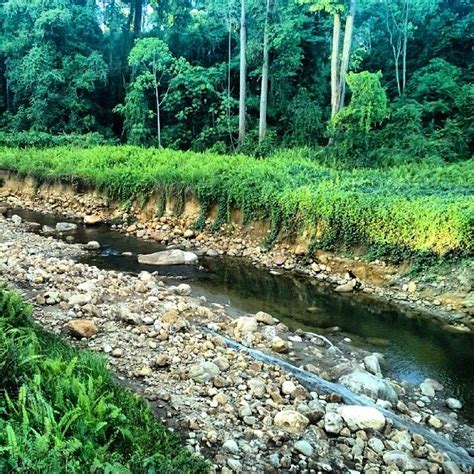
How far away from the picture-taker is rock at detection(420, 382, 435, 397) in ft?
17.0

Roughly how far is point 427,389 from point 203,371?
102 inches

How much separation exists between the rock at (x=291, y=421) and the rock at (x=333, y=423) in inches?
7.2

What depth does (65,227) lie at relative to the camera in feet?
41.2

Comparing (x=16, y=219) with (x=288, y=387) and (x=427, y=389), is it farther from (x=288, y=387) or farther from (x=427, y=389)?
(x=427, y=389)

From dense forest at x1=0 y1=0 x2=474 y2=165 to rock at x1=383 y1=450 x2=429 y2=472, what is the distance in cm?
1217

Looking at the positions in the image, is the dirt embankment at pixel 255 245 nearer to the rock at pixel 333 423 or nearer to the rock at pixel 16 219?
the rock at pixel 16 219

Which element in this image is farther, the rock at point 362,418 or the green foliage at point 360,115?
the green foliage at point 360,115

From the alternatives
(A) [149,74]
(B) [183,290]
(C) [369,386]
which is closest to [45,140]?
(A) [149,74]

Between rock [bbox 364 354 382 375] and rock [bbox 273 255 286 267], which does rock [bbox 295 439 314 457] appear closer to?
rock [bbox 364 354 382 375]

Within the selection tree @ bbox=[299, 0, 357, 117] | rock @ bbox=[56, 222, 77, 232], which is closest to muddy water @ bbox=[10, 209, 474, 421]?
rock @ bbox=[56, 222, 77, 232]

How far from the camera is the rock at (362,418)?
407cm

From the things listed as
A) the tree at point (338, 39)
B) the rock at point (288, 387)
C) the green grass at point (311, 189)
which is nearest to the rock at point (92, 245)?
the green grass at point (311, 189)

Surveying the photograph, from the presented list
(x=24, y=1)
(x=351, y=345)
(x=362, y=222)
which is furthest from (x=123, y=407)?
(x=24, y=1)

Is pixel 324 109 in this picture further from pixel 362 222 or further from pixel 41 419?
pixel 41 419
